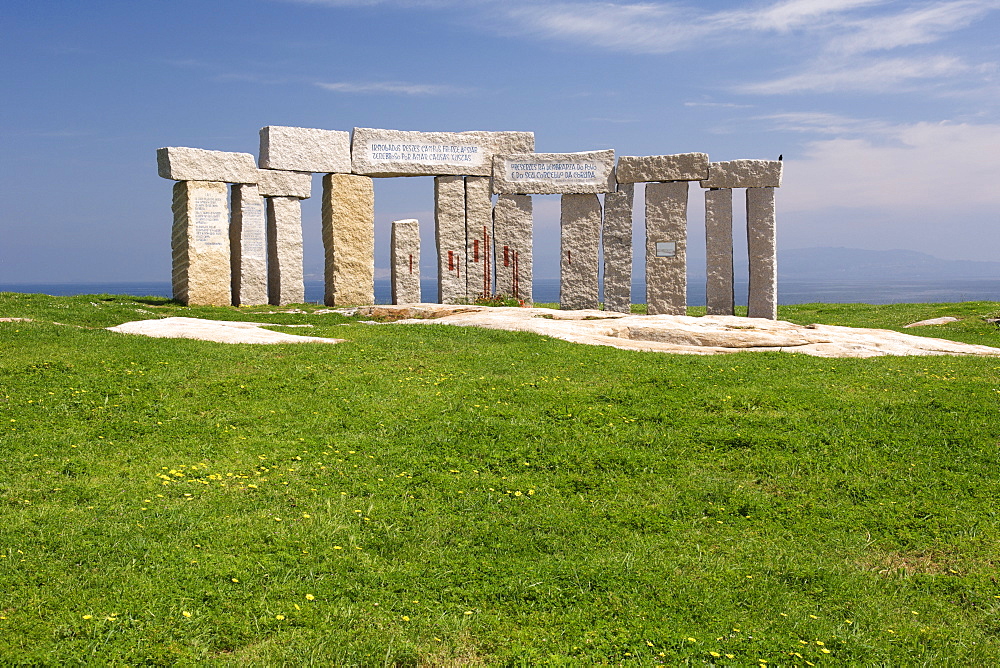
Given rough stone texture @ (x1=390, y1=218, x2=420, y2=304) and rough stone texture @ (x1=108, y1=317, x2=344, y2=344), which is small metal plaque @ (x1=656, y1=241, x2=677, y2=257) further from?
rough stone texture @ (x1=108, y1=317, x2=344, y2=344)

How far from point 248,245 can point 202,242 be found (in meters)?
1.46

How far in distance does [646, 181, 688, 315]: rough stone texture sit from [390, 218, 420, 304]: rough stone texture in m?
7.65

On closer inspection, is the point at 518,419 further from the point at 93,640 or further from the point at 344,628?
the point at 93,640

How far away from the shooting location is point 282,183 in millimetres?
28109

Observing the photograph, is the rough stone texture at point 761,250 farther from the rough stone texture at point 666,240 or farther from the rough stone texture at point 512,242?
the rough stone texture at point 512,242

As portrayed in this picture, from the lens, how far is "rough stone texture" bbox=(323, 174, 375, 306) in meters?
28.5

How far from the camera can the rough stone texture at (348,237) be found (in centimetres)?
2855

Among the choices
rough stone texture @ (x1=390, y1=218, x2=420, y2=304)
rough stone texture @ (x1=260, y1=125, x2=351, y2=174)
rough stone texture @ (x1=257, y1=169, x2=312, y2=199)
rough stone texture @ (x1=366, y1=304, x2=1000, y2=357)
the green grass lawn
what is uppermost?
rough stone texture @ (x1=260, y1=125, x2=351, y2=174)

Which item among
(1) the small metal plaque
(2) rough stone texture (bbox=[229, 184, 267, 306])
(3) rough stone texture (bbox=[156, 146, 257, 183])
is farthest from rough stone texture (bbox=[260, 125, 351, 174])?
(1) the small metal plaque

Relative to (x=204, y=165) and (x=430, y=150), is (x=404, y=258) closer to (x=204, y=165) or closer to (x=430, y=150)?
(x=430, y=150)

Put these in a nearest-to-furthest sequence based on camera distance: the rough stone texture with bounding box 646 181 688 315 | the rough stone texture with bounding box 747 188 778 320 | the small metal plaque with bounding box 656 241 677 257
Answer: the rough stone texture with bounding box 747 188 778 320, the rough stone texture with bounding box 646 181 688 315, the small metal plaque with bounding box 656 241 677 257

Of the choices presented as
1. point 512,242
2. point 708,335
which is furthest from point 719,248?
point 708,335

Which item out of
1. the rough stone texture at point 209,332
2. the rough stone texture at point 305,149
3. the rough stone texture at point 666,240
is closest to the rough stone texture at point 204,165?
the rough stone texture at point 305,149

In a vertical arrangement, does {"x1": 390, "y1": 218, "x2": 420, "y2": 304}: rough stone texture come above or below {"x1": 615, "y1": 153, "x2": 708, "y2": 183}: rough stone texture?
below
